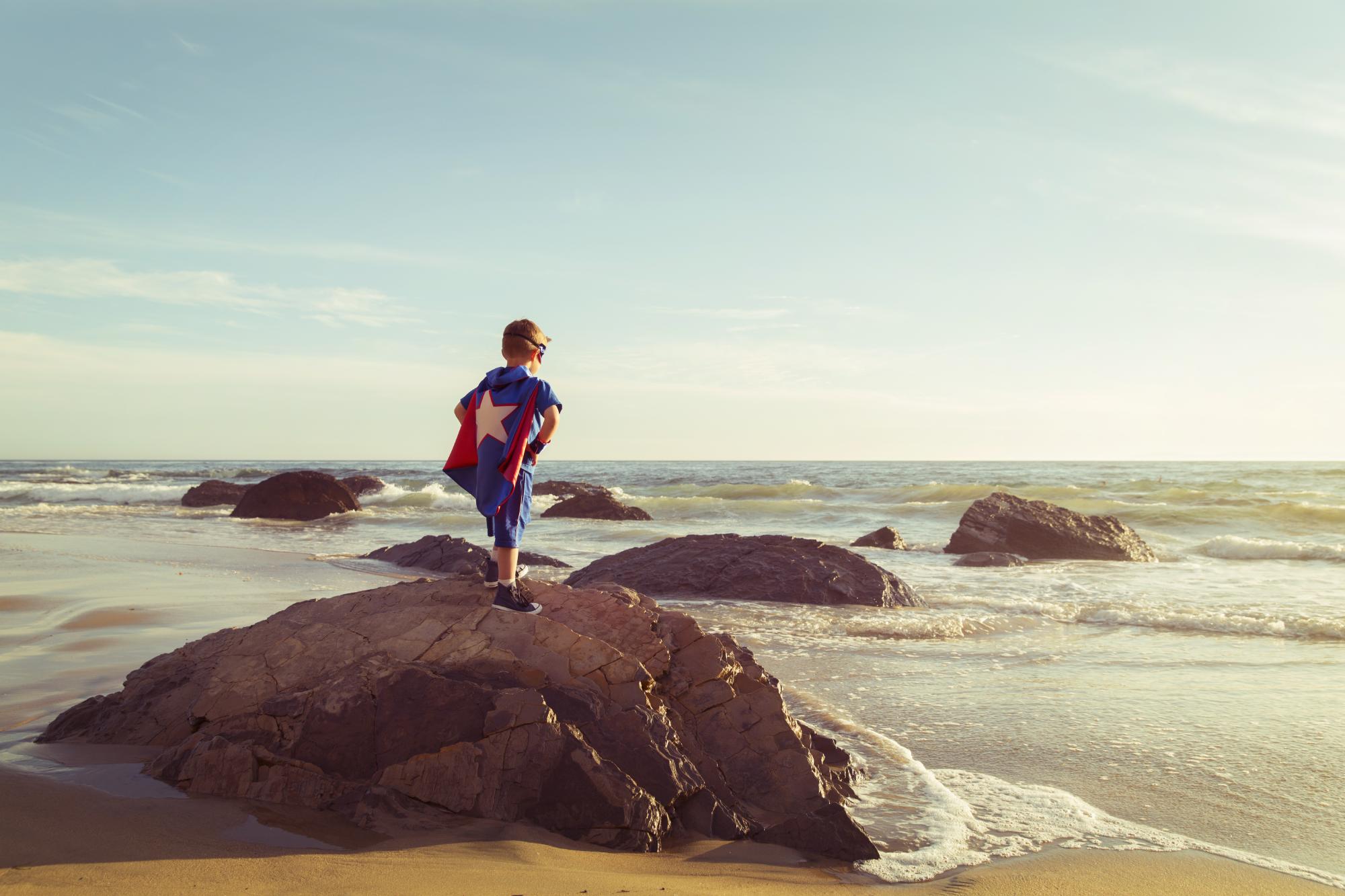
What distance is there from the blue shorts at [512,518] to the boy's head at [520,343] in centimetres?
55

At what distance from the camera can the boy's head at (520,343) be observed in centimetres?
439

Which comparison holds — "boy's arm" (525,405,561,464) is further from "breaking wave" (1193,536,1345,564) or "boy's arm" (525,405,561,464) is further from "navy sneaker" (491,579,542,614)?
"breaking wave" (1193,536,1345,564)

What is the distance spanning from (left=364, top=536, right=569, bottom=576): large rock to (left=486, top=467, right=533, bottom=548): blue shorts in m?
6.26

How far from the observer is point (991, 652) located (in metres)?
6.57

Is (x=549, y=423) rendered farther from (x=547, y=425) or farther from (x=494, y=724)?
(x=494, y=724)

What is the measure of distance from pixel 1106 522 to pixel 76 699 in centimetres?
1346

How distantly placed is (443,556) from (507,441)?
7246 millimetres

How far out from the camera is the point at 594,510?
21.6 metres

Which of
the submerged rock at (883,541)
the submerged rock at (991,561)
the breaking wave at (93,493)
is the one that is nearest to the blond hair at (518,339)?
the submerged rock at (991,561)

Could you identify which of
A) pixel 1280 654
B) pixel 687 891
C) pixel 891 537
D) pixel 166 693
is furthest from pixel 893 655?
pixel 891 537

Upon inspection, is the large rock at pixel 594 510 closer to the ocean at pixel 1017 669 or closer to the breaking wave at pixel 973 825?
the ocean at pixel 1017 669

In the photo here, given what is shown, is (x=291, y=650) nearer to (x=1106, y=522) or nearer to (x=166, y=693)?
(x=166, y=693)

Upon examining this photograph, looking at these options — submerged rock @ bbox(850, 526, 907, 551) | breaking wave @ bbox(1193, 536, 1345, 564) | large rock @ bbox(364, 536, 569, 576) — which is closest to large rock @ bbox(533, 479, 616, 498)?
submerged rock @ bbox(850, 526, 907, 551)

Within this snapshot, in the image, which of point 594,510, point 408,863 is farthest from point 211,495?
point 408,863
